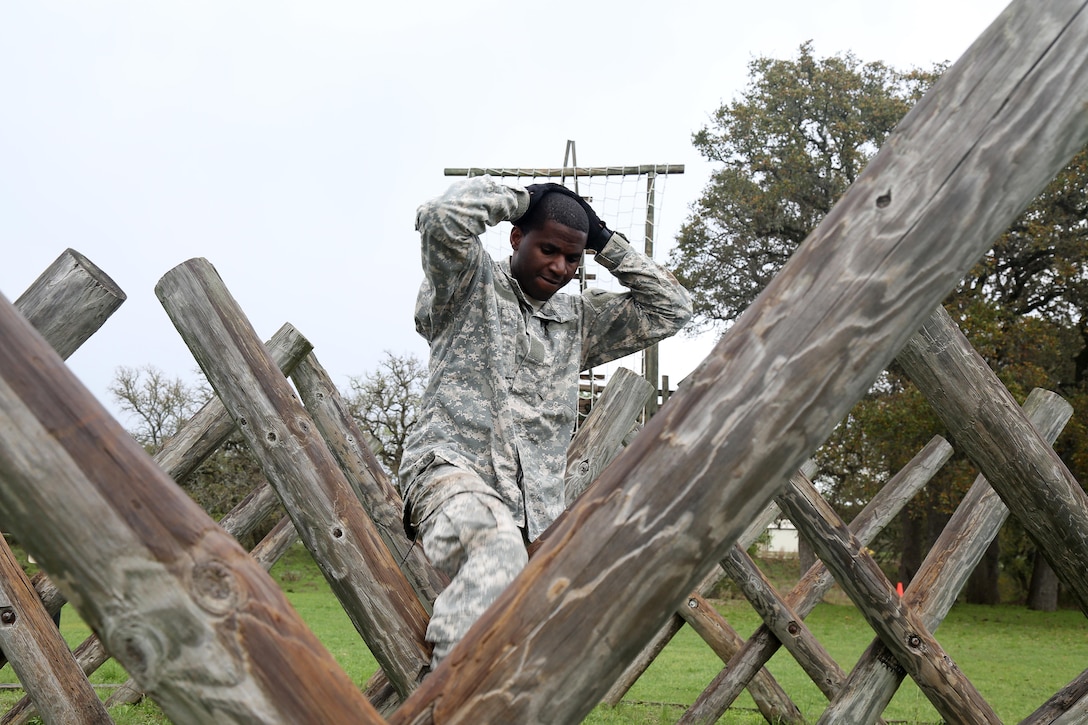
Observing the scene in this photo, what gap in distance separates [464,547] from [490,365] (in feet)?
2.23

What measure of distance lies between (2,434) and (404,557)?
1687 mm

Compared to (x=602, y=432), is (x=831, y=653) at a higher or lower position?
lower

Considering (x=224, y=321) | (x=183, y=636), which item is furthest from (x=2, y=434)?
(x=224, y=321)

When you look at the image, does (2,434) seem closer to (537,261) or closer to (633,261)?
(537,261)

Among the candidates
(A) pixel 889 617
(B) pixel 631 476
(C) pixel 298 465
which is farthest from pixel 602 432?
(B) pixel 631 476

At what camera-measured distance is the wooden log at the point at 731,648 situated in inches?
310

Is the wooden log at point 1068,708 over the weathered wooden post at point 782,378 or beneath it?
beneath

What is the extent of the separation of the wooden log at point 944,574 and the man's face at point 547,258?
274 centimetres

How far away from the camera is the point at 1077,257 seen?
19297mm

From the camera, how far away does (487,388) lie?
2889 mm

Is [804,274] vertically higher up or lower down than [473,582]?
higher up

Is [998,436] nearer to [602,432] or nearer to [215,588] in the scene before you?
[602,432]

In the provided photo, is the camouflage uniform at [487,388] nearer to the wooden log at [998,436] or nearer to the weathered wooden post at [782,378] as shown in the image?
the weathered wooden post at [782,378]

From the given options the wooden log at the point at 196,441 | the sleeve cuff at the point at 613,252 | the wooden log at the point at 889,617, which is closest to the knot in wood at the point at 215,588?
the sleeve cuff at the point at 613,252
